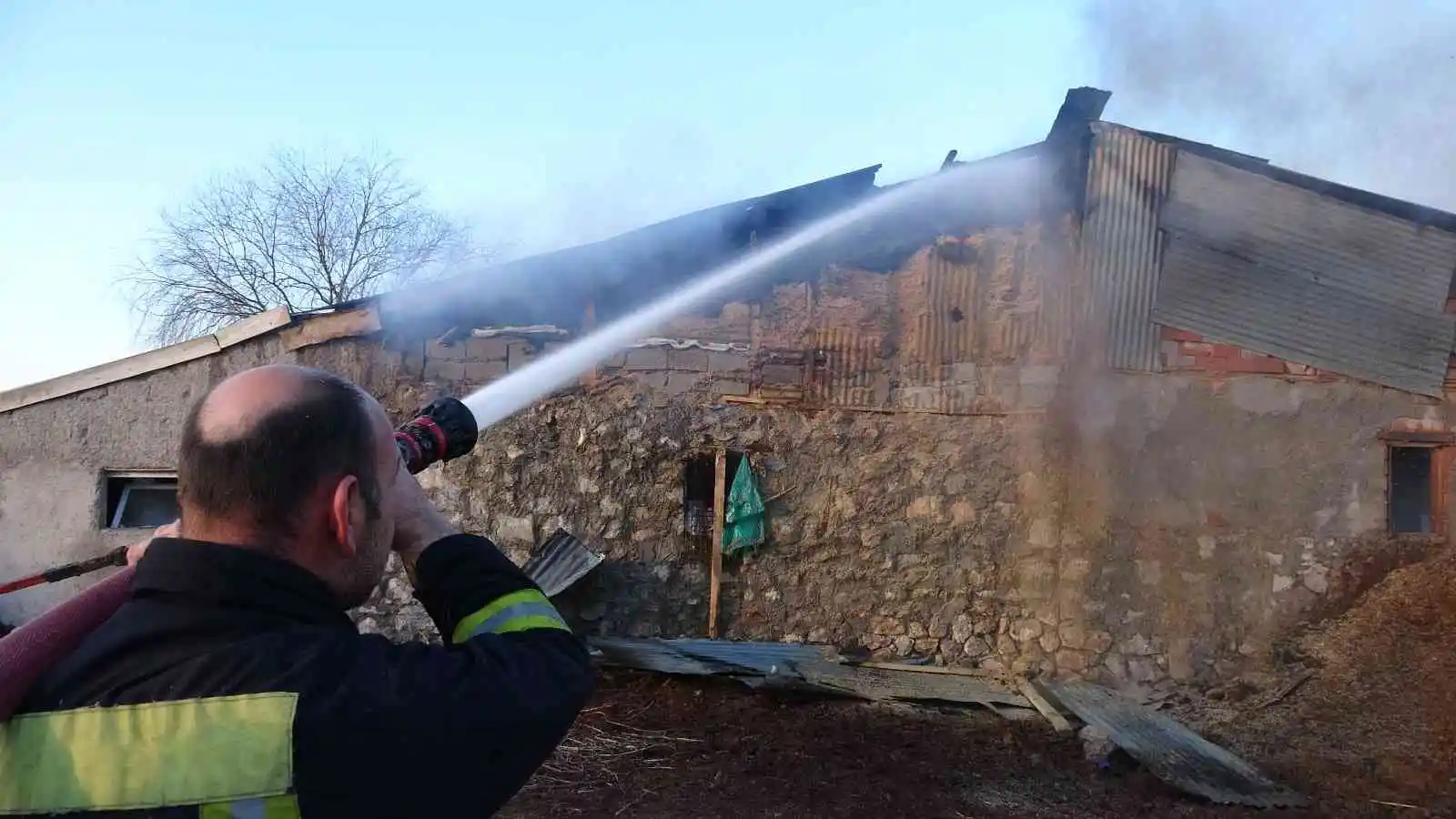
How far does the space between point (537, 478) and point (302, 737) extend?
7578 millimetres

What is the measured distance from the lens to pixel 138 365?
29.0 feet

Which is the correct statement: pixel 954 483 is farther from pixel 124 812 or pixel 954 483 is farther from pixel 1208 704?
pixel 124 812

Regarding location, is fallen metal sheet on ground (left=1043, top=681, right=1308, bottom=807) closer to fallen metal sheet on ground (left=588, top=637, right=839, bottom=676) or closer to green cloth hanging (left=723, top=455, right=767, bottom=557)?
fallen metal sheet on ground (left=588, top=637, right=839, bottom=676)

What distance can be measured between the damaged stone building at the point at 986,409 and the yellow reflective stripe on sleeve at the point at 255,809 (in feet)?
24.4

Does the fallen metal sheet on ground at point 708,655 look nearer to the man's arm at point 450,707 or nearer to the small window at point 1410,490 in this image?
the small window at point 1410,490

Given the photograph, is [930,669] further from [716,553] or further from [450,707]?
[450,707]

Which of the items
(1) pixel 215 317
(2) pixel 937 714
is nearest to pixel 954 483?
(2) pixel 937 714

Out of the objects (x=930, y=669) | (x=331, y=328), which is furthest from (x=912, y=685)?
(x=331, y=328)

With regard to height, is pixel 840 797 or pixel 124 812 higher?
pixel 124 812

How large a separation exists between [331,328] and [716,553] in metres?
3.72

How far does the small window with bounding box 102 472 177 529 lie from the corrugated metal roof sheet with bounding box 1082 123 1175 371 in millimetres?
8147

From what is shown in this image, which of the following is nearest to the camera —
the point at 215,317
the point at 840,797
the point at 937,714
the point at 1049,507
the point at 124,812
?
the point at 124,812

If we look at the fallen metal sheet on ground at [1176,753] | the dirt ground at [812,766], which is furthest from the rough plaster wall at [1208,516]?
the dirt ground at [812,766]

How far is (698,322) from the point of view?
28.6 ft
